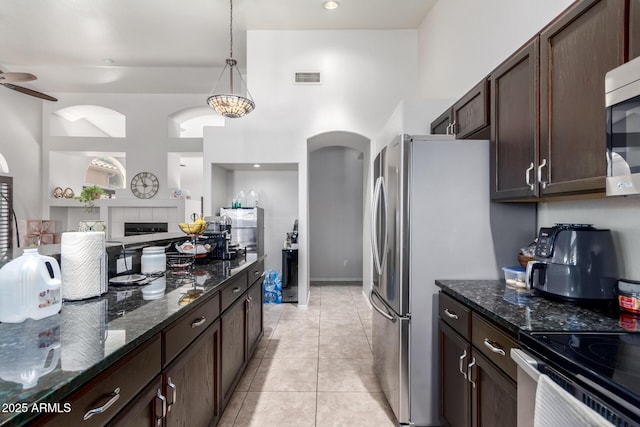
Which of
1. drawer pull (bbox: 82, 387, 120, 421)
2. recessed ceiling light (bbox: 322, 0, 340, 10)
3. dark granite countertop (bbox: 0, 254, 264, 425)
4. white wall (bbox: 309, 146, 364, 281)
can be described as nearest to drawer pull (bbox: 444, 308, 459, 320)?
dark granite countertop (bbox: 0, 254, 264, 425)

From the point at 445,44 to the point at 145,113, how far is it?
20.2 ft

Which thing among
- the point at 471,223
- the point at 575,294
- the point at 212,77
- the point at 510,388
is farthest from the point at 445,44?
the point at 212,77

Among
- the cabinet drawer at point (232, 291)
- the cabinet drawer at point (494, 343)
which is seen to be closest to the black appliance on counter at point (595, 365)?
the cabinet drawer at point (494, 343)

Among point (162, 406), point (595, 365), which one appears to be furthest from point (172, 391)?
point (595, 365)

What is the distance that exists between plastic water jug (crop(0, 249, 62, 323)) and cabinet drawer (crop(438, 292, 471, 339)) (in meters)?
1.69

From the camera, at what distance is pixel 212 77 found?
6207 mm

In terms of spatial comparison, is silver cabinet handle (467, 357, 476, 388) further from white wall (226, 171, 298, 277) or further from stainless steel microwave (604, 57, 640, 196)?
white wall (226, 171, 298, 277)

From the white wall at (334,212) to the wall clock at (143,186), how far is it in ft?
11.3

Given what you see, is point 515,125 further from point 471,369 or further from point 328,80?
point 328,80

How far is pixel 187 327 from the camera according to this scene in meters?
1.37

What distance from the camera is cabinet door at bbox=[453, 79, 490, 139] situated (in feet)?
6.39

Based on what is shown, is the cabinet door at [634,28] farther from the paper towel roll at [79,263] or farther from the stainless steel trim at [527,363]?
the paper towel roll at [79,263]

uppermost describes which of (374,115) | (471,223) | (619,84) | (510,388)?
(374,115)

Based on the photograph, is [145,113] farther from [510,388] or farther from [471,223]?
[510,388]
